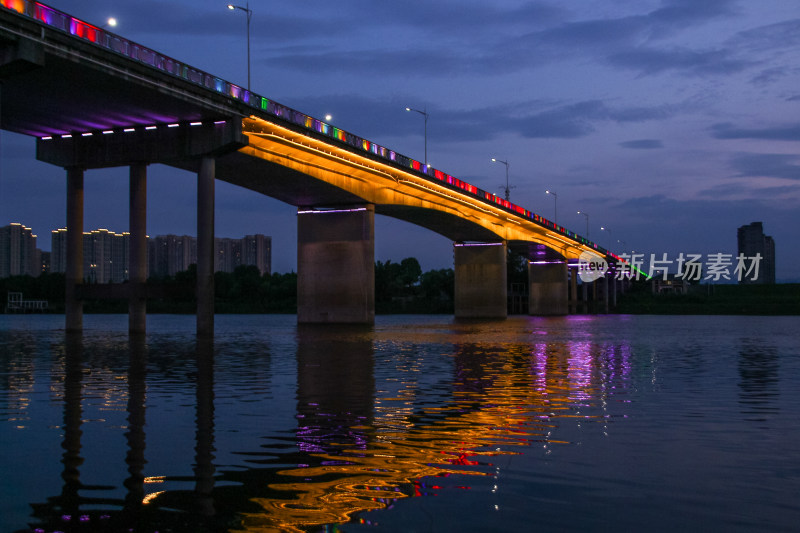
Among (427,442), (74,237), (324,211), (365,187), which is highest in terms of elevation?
(365,187)

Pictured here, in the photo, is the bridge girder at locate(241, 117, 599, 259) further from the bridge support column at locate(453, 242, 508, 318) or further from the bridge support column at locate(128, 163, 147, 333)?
the bridge support column at locate(128, 163, 147, 333)

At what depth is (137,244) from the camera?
5384 cm

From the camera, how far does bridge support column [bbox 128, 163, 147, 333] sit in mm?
53531

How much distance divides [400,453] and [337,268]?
64006mm

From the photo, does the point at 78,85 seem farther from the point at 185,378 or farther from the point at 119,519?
the point at 119,519

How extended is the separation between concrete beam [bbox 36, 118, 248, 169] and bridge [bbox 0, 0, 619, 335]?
70 mm

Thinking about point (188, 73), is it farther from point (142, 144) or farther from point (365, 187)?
point (365, 187)

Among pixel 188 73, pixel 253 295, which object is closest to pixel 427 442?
pixel 188 73

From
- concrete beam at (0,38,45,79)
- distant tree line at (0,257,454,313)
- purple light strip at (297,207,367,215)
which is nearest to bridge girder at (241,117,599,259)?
purple light strip at (297,207,367,215)

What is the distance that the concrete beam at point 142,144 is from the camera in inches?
1993

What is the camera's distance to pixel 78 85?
42.0 metres

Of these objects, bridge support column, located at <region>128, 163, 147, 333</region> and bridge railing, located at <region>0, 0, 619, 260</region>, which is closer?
bridge railing, located at <region>0, 0, 619, 260</region>

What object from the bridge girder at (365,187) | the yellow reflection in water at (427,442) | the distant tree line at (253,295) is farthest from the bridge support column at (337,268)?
the distant tree line at (253,295)

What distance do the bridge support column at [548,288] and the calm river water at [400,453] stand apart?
124m
